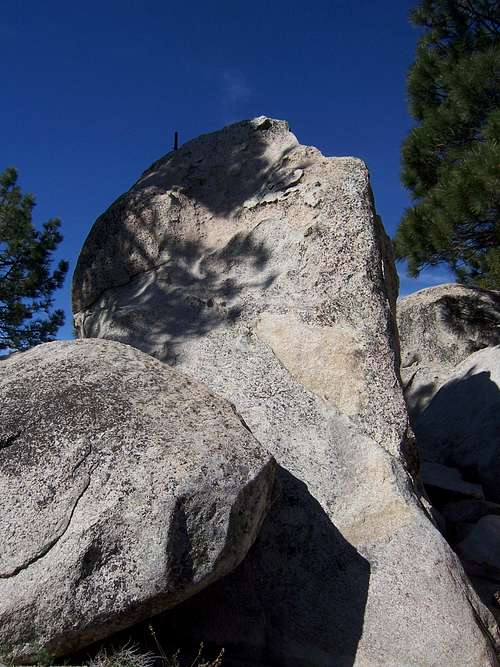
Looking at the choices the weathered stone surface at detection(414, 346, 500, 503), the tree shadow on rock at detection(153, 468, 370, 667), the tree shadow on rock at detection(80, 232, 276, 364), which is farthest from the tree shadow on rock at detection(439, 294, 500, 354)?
the tree shadow on rock at detection(153, 468, 370, 667)

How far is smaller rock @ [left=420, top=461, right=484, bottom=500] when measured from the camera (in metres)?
5.04

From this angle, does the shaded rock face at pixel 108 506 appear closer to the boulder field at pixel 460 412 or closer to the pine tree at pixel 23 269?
the boulder field at pixel 460 412

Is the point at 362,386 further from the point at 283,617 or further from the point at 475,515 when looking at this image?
the point at 475,515

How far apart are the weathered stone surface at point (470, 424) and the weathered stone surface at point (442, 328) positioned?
1.36 m

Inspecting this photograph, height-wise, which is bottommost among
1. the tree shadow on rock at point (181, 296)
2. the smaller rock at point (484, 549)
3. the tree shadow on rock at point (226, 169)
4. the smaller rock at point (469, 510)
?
the smaller rock at point (484, 549)

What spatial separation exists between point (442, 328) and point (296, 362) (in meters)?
5.34

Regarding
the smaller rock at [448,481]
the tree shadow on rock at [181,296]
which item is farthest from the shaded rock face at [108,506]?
the smaller rock at [448,481]

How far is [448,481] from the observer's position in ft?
17.3

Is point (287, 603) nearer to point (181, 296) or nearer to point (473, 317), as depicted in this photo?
point (181, 296)

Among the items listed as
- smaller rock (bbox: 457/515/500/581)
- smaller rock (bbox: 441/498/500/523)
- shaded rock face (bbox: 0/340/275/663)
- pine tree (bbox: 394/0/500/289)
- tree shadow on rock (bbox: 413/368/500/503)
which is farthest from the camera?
pine tree (bbox: 394/0/500/289)

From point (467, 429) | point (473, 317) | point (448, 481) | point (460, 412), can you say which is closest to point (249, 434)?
point (448, 481)

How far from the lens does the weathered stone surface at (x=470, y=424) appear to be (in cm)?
559

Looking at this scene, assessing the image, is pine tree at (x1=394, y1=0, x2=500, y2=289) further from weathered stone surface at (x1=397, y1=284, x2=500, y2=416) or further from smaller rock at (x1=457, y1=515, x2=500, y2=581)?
smaller rock at (x1=457, y1=515, x2=500, y2=581)

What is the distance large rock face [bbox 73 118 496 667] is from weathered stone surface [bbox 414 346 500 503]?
1.81m
